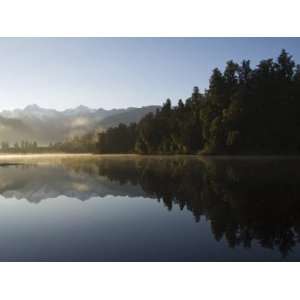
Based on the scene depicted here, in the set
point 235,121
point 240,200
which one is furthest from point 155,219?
point 235,121

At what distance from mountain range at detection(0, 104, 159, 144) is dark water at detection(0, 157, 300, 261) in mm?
2088

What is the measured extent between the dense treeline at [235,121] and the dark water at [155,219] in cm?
505

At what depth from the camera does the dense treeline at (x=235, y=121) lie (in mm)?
18156

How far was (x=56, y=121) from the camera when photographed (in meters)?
13.7

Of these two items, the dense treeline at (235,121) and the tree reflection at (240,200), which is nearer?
the tree reflection at (240,200)

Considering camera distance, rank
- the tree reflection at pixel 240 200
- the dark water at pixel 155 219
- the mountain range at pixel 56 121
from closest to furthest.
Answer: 1. the dark water at pixel 155 219
2. the tree reflection at pixel 240 200
3. the mountain range at pixel 56 121

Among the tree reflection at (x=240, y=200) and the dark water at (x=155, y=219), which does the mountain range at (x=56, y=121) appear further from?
the tree reflection at (x=240, y=200)

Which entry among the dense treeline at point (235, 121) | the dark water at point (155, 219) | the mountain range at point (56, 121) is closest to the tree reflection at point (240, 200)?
the dark water at point (155, 219)

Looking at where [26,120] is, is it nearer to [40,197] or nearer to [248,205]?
[40,197]

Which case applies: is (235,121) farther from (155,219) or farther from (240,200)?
(155,219)

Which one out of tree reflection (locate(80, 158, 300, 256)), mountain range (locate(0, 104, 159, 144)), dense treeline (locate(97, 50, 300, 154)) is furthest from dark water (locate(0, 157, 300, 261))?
dense treeline (locate(97, 50, 300, 154))

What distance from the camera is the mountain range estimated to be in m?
12.7

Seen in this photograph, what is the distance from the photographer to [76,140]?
1563cm

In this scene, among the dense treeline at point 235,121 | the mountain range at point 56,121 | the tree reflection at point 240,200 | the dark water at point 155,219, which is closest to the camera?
the dark water at point 155,219
